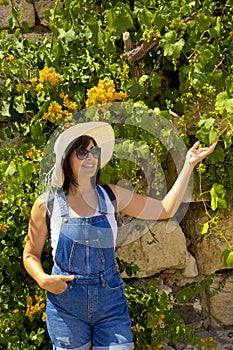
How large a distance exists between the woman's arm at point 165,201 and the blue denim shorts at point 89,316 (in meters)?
0.25

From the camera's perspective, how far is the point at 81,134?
7.31 ft

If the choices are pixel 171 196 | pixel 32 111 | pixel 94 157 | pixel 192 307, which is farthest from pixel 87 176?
pixel 192 307

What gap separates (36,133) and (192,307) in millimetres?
1315

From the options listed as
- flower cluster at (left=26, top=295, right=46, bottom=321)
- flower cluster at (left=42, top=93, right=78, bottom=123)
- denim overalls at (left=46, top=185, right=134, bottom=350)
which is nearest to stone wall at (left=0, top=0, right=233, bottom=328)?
flower cluster at (left=26, top=295, right=46, bottom=321)

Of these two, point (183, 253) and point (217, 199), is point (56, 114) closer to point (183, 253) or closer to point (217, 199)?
point (217, 199)

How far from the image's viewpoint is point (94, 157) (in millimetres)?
2195

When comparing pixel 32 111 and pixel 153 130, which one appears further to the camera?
pixel 32 111

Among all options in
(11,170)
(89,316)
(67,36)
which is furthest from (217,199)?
(67,36)

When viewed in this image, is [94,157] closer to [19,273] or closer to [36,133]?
[36,133]

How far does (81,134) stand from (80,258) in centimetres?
41

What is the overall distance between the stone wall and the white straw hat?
843mm

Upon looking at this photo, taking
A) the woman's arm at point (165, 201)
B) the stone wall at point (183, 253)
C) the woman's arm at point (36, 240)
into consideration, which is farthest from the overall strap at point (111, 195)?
the stone wall at point (183, 253)

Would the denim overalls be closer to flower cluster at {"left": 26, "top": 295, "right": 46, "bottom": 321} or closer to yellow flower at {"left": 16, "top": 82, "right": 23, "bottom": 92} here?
flower cluster at {"left": 26, "top": 295, "right": 46, "bottom": 321}

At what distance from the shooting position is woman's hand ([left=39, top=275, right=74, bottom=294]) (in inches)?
83.0
